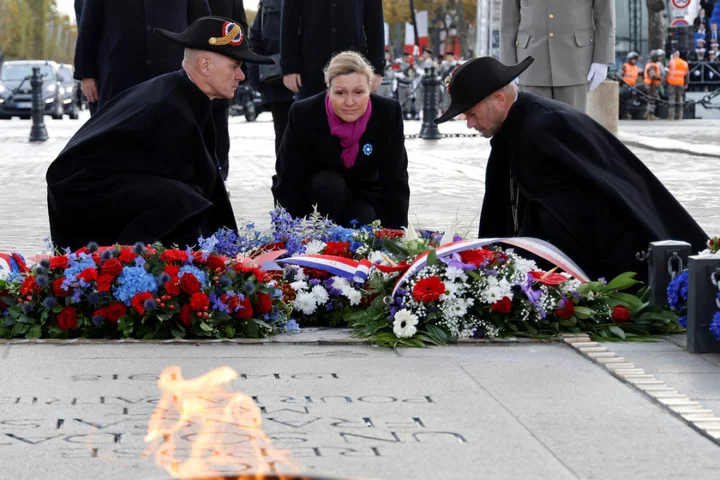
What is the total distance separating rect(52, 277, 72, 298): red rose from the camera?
566 centimetres

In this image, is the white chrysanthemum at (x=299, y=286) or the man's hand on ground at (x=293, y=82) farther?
the man's hand on ground at (x=293, y=82)

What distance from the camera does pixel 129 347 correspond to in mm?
5520

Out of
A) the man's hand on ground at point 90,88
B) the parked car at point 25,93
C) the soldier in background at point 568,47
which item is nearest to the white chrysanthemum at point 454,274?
the man's hand on ground at point 90,88

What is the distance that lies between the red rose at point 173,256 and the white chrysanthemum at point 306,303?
555 mm

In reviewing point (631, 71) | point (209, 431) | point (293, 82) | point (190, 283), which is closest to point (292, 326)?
point (190, 283)

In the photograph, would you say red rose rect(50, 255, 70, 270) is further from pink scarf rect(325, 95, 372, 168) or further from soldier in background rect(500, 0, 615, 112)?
soldier in background rect(500, 0, 615, 112)

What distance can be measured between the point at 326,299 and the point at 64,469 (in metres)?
2.52

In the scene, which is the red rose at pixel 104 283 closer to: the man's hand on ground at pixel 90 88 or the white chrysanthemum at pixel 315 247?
the white chrysanthemum at pixel 315 247

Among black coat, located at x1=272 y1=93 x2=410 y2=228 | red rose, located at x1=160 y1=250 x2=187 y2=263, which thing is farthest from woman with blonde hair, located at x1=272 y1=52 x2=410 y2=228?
red rose, located at x1=160 y1=250 x2=187 y2=263

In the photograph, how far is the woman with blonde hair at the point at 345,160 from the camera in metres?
7.85

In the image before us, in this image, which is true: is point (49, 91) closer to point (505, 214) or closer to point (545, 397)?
point (505, 214)

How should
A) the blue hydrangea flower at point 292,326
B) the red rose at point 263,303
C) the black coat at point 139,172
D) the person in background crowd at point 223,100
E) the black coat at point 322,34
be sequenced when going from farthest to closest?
the person in background crowd at point 223,100 < the black coat at point 322,34 < the black coat at point 139,172 < the blue hydrangea flower at point 292,326 < the red rose at point 263,303

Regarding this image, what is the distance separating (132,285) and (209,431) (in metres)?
1.59

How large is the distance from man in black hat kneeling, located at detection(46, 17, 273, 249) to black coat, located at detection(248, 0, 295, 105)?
117 inches
